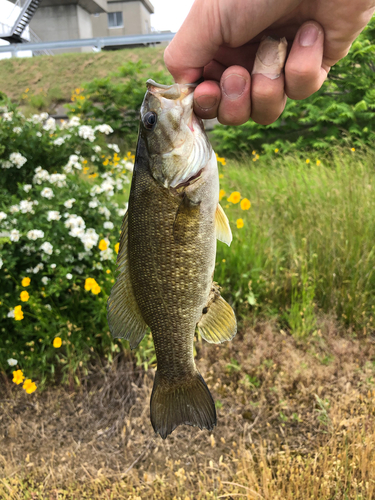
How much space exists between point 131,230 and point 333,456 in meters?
1.83

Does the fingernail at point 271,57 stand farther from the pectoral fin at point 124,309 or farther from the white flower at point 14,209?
the white flower at point 14,209

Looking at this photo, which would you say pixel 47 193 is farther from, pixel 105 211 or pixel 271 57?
pixel 271 57

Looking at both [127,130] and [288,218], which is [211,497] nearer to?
[288,218]

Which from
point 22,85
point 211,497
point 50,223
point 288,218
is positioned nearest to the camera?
point 211,497

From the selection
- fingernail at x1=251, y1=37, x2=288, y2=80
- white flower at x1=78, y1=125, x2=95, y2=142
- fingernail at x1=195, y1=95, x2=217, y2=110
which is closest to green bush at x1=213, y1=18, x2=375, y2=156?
white flower at x1=78, y1=125, x2=95, y2=142

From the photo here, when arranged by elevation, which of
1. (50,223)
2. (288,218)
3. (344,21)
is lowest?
(288,218)

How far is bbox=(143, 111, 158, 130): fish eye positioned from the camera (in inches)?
46.6

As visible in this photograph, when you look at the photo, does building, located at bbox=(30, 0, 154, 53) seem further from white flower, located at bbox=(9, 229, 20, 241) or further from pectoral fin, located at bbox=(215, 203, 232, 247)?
pectoral fin, located at bbox=(215, 203, 232, 247)

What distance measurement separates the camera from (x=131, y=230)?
3.89 ft

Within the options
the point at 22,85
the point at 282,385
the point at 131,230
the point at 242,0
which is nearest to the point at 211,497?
the point at 282,385

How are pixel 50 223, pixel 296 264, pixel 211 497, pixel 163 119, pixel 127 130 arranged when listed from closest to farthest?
pixel 163 119 < pixel 211 497 < pixel 50 223 < pixel 296 264 < pixel 127 130

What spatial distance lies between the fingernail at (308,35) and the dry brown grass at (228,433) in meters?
1.99

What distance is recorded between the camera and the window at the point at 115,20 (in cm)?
2957

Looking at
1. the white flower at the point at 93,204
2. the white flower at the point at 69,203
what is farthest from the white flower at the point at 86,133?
the white flower at the point at 69,203
